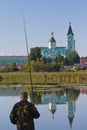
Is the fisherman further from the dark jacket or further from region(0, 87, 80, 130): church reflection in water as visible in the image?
region(0, 87, 80, 130): church reflection in water

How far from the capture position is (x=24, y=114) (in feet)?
24.3

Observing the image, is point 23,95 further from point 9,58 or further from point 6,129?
point 9,58

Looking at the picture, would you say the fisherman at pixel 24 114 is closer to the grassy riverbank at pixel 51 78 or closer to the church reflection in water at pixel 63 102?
the church reflection in water at pixel 63 102

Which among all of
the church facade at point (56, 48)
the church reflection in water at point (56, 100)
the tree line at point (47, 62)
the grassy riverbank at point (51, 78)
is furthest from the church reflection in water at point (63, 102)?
the church facade at point (56, 48)

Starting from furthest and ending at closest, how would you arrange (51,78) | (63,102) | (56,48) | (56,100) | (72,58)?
(56,48), (72,58), (51,78), (56,100), (63,102)

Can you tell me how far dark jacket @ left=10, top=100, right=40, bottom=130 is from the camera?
7.35m

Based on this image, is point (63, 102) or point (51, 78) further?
point (51, 78)

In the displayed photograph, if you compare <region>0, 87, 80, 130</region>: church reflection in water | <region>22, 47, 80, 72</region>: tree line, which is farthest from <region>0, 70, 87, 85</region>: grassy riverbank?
<region>0, 87, 80, 130</region>: church reflection in water

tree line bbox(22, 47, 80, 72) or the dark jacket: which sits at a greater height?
the dark jacket

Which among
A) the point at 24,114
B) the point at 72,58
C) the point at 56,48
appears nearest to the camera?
the point at 24,114

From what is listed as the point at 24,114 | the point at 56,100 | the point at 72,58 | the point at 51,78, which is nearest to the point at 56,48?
the point at 72,58

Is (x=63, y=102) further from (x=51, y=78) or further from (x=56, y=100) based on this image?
(x=51, y=78)

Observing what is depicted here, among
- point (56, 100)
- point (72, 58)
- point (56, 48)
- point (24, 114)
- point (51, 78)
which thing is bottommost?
point (51, 78)

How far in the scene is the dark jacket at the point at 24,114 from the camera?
735 centimetres
